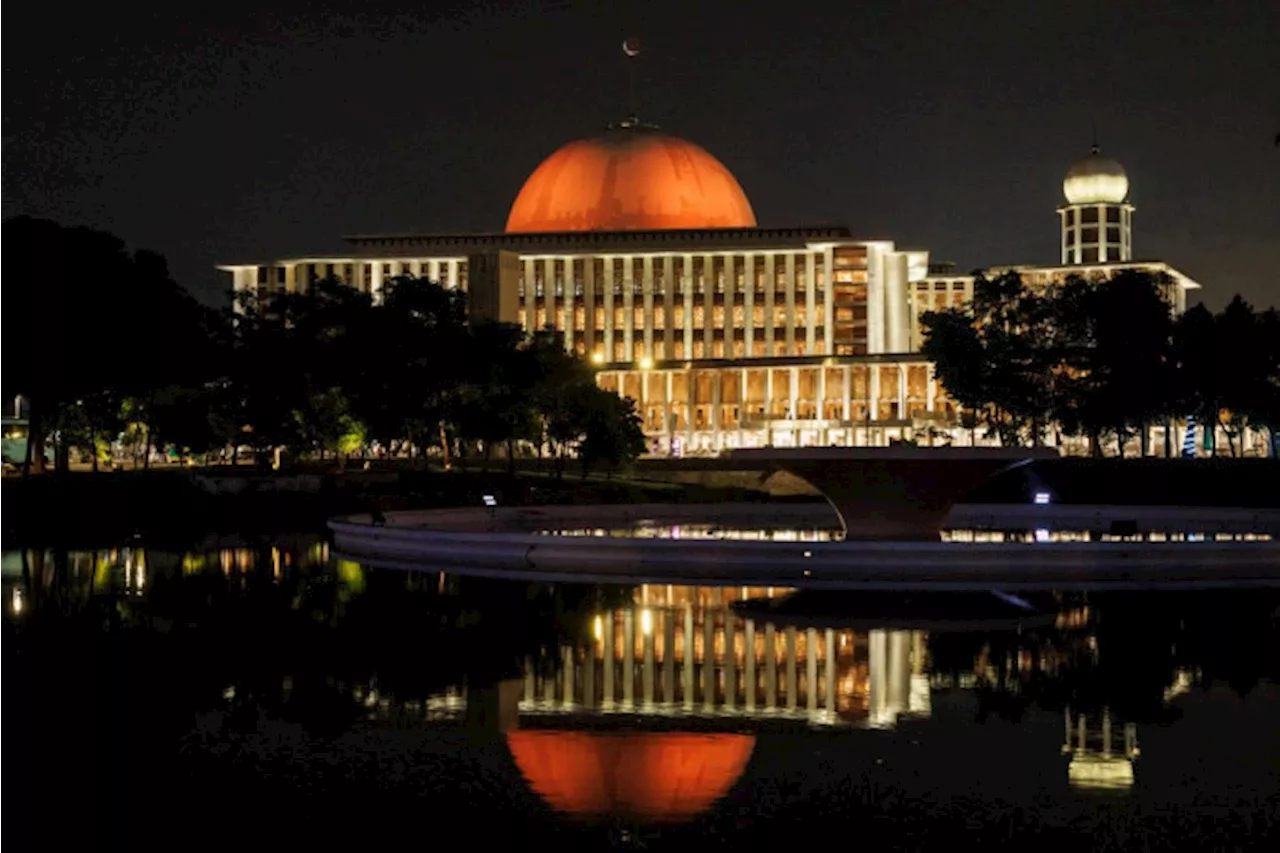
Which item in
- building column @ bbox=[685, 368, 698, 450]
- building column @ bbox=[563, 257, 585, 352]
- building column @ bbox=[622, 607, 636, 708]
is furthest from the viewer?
building column @ bbox=[563, 257, 585, 352]

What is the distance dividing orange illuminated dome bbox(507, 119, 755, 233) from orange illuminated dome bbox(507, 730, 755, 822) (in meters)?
130

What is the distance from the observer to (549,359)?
78250mm

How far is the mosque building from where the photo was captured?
422 feet

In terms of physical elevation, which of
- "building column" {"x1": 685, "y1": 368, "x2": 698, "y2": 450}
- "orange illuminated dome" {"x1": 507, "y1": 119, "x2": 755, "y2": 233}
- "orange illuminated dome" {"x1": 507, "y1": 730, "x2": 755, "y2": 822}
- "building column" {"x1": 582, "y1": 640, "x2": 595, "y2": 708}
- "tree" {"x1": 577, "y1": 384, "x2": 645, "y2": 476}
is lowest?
"orange illuminated dome" {"x1": 507, "y1": 730, "x2": 755, "y2": 822}

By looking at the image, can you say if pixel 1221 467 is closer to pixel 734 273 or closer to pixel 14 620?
pixel 14 620

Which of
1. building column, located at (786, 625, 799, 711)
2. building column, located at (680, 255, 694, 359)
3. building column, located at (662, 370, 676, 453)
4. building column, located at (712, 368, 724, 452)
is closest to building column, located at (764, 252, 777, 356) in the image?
building column, located at (680, 255, 694, 359)

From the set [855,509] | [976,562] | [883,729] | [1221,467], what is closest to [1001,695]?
[883,729]

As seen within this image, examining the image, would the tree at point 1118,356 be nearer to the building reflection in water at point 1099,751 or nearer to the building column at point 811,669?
the building column at point 811,669

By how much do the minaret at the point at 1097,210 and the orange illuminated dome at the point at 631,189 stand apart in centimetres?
3166

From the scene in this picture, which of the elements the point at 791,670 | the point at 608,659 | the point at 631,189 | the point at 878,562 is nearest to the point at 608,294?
the point at 631,189

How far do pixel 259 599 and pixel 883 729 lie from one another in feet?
44.9

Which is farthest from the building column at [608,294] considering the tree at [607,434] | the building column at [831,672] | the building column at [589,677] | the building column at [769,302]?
the building column at [589,677]

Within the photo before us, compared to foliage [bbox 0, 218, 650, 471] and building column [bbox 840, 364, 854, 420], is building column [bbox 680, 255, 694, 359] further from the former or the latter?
foliage [bbox 0, 218, 650, 471]

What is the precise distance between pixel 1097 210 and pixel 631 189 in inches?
1747
